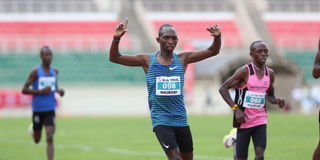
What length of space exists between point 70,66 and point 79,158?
29437 millimetres

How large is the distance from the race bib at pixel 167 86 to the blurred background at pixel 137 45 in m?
32.3

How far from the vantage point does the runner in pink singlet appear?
1032 cm

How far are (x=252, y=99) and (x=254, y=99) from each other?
0.10 ft

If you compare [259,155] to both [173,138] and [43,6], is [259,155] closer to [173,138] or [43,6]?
[173,138]

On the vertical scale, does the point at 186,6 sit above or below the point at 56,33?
above

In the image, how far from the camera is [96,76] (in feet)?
145

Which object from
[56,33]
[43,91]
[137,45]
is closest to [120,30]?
[43,91]

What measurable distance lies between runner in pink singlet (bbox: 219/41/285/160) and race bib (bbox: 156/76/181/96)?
1178 millimetres

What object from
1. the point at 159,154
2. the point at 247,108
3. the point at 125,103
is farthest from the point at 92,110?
the point at 247,108

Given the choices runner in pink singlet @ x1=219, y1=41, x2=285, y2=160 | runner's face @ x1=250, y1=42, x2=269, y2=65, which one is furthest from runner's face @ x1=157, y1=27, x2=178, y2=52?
runner's face @ x1=250, y1=42, x2=269, y2=65

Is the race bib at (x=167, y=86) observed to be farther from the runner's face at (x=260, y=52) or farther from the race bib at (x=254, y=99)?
the runner's face at (x=260, y=52)

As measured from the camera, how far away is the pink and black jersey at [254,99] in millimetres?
10352

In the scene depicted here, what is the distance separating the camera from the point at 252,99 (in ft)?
34.0

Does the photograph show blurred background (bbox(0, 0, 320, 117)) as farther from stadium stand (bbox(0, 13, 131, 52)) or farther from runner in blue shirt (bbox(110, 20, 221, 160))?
runner in blue shirt (bbox(110, 20, 221, 160))
